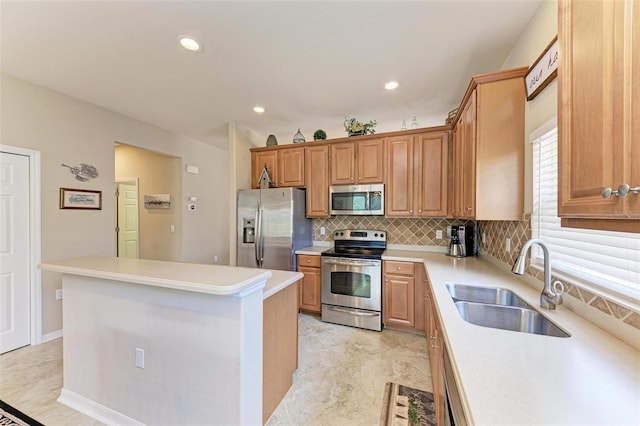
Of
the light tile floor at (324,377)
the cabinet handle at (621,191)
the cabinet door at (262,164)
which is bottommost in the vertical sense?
the light tile floor at (324,377)

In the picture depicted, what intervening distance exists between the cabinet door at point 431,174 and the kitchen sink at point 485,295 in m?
1.43

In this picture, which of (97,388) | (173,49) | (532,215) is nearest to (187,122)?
(173,49)

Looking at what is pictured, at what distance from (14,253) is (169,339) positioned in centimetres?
246

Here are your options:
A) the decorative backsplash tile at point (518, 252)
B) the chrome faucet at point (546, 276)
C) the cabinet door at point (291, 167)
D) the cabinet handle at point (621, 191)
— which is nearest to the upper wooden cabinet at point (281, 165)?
the cabinet door at point (291, 167)

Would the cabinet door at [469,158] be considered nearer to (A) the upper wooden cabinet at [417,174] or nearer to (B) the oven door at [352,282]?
(A) the upper wooden cabinet at [417,174]

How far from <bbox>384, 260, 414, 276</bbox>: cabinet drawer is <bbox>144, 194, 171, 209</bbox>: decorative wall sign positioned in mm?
3955

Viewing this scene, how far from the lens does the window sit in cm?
97

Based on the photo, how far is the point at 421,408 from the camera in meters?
1.76

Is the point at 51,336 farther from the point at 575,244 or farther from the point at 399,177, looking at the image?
the point at 575,244

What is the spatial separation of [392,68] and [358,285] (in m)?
2.38

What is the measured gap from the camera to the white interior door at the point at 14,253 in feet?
7.97

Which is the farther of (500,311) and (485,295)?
(485,295)

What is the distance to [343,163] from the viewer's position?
3.40m

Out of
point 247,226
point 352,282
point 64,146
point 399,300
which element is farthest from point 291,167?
point 64,146
